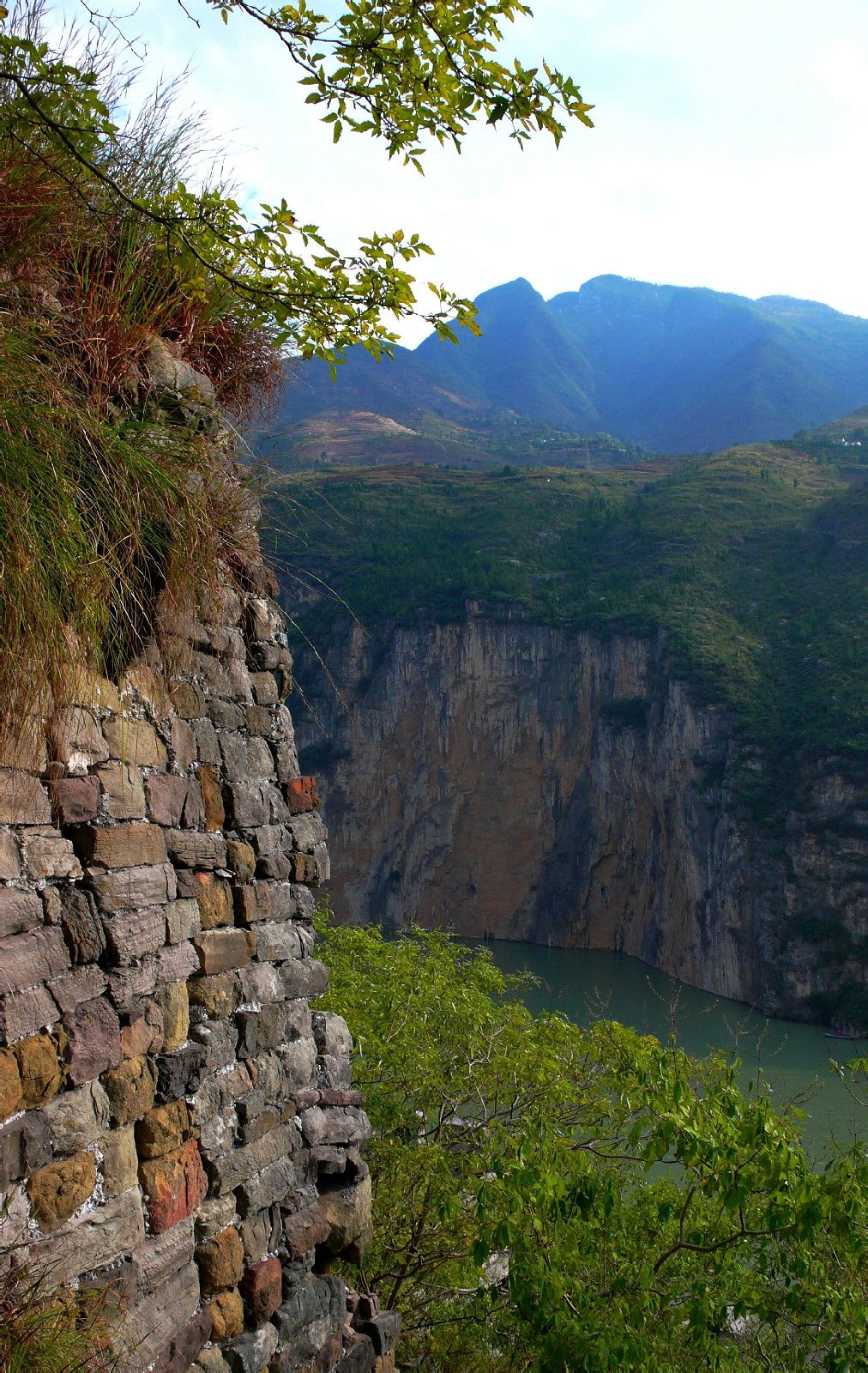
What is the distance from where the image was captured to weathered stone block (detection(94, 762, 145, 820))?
2.46m

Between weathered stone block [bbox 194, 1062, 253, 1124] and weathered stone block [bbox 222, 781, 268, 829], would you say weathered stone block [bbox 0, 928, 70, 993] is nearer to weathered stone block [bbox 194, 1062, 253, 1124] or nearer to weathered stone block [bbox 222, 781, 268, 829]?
weathered stone block [bbox 194, 1062, 253, 1124]

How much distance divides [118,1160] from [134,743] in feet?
3.17

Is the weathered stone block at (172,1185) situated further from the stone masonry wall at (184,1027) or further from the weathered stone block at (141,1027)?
the weathered stone block at (141,1027)

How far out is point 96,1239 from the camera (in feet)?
7.30

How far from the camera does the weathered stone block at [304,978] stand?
128 inches

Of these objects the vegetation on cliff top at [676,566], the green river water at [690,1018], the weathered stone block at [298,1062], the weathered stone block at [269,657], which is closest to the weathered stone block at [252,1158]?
the weathered stone block at [298,1062]

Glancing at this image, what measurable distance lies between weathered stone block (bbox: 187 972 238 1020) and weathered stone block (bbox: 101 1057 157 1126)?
0.92 ft

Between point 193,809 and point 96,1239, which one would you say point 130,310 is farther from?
point 96,1239

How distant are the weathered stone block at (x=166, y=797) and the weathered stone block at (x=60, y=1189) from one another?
2.67ft

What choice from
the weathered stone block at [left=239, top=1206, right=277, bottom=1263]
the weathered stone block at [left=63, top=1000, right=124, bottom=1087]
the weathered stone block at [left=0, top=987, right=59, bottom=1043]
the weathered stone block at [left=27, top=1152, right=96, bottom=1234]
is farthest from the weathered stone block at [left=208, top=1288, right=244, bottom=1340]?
the weathered stone block at [left=0, top=987, right=59, bottom=1043]

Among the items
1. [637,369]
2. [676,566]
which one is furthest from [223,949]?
[637,369]

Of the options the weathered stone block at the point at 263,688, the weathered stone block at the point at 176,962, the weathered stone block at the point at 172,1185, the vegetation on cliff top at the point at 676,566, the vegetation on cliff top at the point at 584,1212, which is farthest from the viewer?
the vegetation on cliff top at the point at 676,566

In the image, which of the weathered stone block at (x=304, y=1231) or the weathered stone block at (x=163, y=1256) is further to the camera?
the weathered stone block at (x=304, y=1231)

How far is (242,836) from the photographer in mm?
3141
